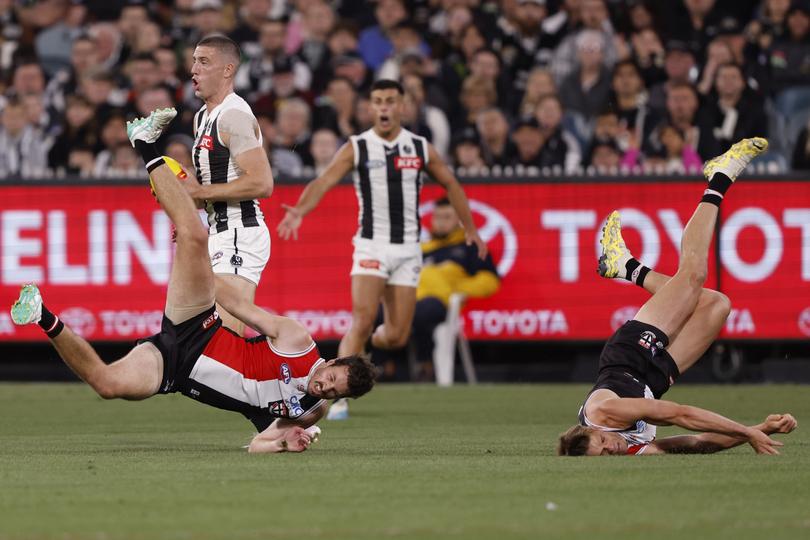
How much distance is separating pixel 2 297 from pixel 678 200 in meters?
7.22

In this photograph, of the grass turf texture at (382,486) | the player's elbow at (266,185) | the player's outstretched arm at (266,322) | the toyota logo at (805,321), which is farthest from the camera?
the toyota logo at (805,321)

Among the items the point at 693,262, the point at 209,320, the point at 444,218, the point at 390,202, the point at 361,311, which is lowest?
the point at 361,311

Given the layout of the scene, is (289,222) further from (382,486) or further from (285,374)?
(382,486)

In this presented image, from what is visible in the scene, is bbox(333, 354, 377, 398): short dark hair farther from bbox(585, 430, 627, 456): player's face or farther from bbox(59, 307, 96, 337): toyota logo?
bbox(59, 307, 96, 337): toyota logo

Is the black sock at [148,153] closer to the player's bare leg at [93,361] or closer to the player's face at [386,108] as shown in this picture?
the player's bare leg at [93,361]

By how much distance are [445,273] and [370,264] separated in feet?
10.1

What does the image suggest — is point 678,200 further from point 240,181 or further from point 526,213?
point 240,181

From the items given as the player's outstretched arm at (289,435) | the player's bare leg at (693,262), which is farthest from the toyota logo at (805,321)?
the player's outstretched arm at (289,435)

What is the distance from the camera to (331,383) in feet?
30.0

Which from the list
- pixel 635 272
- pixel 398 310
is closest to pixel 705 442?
pixel 635 272

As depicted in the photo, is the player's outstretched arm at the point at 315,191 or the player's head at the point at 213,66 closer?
the player's head at the point at 213,66

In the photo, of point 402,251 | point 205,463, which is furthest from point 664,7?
point 205,463

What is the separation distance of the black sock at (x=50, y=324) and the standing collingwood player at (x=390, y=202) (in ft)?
15.4

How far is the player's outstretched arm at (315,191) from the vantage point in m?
12.7
